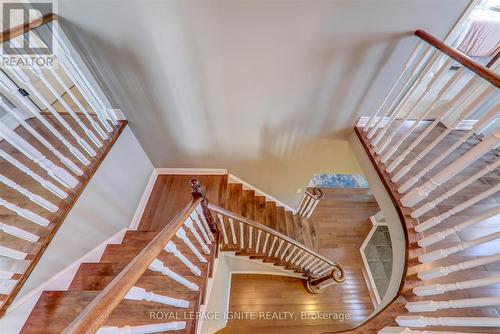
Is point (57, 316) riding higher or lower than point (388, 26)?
lower

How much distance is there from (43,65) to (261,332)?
11.8 feet

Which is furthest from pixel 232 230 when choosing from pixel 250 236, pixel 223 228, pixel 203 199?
pixel 203 199

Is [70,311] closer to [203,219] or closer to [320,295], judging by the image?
[203,219]

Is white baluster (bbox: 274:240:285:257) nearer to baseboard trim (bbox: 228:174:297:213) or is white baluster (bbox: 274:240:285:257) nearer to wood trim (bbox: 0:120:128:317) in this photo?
baseboard trim (bbox: 228:174:297:213)

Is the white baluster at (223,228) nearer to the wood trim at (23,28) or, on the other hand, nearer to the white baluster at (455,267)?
the white baluster at (455,267)

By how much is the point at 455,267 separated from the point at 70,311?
234 cm

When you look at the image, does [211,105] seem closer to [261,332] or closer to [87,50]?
[87,50]

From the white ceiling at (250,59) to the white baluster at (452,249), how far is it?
148 cm

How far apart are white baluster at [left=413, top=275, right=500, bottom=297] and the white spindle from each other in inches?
21.7

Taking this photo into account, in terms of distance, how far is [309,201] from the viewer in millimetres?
3475

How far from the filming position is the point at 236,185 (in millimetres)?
3264

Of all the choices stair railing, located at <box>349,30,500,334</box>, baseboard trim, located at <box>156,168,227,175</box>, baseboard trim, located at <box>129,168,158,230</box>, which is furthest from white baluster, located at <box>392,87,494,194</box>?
baseboard trim, located at <box>129,168,158,230</box>

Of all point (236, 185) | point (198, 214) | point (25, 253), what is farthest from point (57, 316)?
point (236, 185)

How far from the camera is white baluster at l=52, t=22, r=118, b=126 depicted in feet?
5.20
